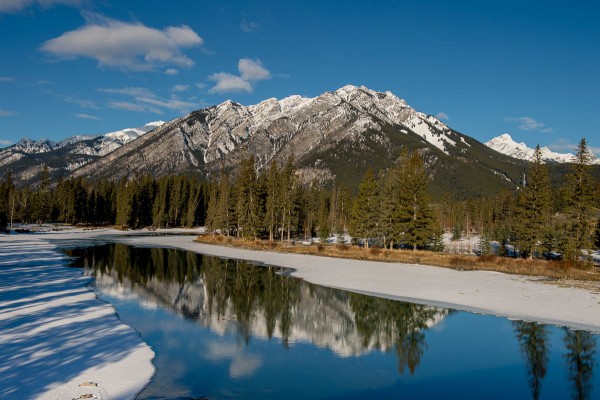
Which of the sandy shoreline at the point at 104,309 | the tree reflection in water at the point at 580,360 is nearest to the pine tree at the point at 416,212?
the sandy shoreline at the point at 104,309

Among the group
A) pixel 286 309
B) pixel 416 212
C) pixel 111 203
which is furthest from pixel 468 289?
pixel 111 203

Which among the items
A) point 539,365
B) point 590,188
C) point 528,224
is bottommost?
point 539,365

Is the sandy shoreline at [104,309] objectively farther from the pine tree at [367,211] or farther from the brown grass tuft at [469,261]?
the pine tree at [367,211]

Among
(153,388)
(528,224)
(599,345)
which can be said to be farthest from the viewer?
(528,224)

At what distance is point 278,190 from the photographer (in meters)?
85.9

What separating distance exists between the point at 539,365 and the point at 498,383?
3458mm

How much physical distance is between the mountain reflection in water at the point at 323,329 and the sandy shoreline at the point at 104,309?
1255mm

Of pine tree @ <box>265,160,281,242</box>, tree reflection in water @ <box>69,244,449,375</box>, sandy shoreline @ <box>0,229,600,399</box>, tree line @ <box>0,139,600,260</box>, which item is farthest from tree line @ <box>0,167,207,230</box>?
tree reflection in water @ <box>69,244,449,375</box>

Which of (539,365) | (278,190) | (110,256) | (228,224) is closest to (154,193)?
(228,224)

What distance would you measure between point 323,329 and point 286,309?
177 inches

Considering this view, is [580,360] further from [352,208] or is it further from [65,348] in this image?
[352,208]

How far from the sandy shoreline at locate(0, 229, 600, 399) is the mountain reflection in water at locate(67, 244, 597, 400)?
1.25 meters

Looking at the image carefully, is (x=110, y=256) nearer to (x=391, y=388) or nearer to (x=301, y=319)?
(x=301, y=319)

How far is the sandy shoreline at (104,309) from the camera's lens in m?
12.4
